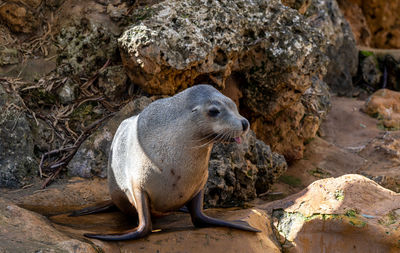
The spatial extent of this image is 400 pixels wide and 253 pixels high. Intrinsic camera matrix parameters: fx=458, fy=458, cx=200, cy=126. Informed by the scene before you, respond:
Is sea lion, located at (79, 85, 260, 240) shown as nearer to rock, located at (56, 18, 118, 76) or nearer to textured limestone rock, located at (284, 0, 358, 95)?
rock, located at (56, 18, 118, 76)

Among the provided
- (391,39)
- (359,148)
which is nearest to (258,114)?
(359,148)

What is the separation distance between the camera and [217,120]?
11.6 ft

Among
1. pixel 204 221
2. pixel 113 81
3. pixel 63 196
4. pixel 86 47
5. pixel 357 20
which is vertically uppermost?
pixel 86 47

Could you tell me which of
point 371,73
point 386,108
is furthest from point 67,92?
point 371,73

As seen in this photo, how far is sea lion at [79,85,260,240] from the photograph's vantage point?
11.6 feet

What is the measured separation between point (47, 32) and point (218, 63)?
2129 mm

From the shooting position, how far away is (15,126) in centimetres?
472

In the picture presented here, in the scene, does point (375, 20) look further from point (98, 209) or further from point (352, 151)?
point (98, 209)

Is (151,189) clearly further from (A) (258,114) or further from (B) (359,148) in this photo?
(B) (359,148)

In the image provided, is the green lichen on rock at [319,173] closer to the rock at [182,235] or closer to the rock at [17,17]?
the rock at [182,235]

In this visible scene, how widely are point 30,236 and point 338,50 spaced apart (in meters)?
9.45

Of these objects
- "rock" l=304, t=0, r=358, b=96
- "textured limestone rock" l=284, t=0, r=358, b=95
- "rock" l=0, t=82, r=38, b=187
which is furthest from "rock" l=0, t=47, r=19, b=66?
"rock" l=304, t=0, r=358, b=96

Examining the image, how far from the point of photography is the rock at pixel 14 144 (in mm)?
4500

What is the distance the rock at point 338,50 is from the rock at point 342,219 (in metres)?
6.89
